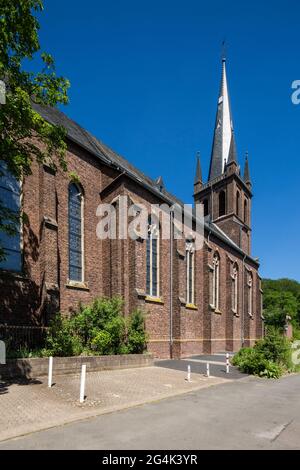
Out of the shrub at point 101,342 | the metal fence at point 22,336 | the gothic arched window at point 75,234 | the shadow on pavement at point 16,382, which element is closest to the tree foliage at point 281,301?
the gothic arched window at point 75,234

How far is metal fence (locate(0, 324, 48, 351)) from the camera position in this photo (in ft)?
40.4

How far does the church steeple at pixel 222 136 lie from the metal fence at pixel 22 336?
32237 mm

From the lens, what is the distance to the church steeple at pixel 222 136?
42500 mm

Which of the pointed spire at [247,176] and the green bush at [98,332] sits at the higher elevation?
the pointed spire at [247,176]

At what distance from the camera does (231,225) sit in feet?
133

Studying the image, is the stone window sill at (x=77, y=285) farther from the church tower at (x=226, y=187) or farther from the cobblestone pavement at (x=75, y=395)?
the church tower at (x=226, y=187)

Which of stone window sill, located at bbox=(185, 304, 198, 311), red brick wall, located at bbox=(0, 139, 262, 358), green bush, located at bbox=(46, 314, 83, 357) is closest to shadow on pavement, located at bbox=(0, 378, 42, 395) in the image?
green bush, located at bbox=(46, 314, 83, 357)

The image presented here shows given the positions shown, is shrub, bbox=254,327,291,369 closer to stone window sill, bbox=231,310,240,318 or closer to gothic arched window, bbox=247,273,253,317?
stone window sill, bbox=231,310,240,318

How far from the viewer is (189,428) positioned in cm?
700

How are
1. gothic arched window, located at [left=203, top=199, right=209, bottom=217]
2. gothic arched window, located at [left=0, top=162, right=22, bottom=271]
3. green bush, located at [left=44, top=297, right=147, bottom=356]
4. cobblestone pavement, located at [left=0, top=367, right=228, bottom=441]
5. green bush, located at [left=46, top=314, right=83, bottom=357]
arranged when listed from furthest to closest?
1. gothic arched window, located at [left=203, top=199, right=209, bottom=217]
2. gothic arched window, located at [left=0, top=162, right=22, bottom=271]
3. green bush, located at [left=44, top=297, right=147, bottom=356]
4. green bush, located at [left=46, top=314, right=83, bottom=357]
5. cobblestone pavement, located at [left=0, top=367, right=228, bottom=441]

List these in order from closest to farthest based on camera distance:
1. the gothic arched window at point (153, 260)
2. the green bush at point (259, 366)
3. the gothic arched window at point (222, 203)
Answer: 1. the green bush at point (259, 366)
2. the gothic arched window at point (153, 260)
3. the gothic arched window at point (222, 203)

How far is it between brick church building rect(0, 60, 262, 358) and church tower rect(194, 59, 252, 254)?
316 inches

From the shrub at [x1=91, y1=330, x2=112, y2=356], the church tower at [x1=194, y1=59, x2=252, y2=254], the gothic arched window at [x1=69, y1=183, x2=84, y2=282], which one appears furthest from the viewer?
the church tower at [x1=194, y1=59, x2=252, y2=254]

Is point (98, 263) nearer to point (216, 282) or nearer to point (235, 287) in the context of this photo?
point (216, 282)
